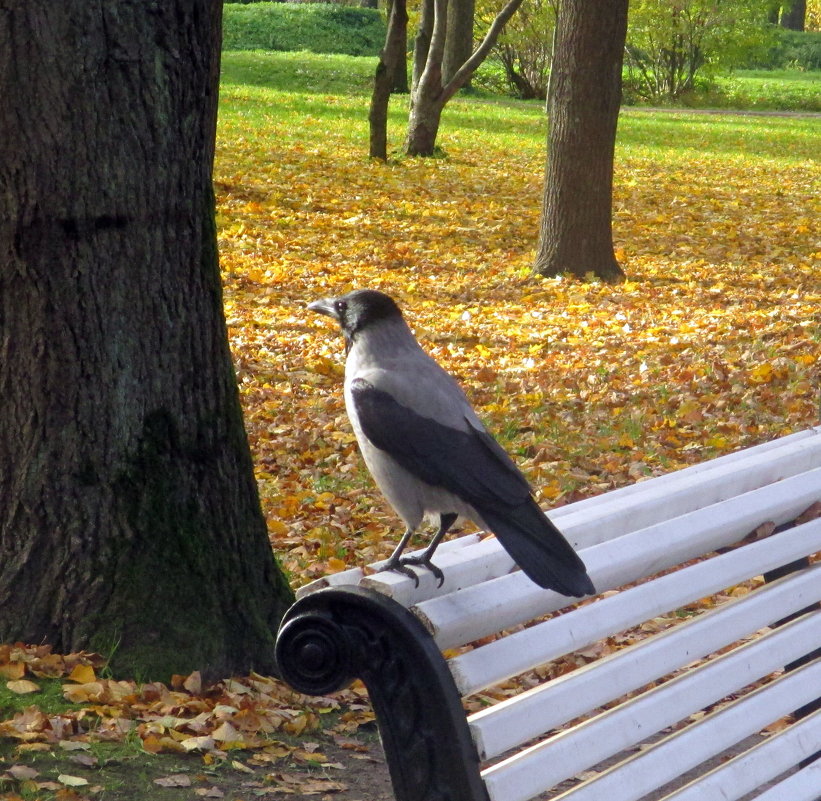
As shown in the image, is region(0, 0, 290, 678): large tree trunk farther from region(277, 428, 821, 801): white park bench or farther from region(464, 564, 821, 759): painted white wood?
region(464, 564, 821, 759): painted white wood

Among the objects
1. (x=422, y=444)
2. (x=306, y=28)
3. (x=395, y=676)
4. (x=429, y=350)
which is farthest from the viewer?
(x=306, y=28)

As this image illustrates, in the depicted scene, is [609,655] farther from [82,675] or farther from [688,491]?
[82,675]

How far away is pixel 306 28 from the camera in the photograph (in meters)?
44.8

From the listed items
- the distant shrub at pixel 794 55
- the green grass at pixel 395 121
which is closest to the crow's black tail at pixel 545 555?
the green grass at pixel 395 121

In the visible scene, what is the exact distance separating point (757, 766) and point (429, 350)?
706 cm

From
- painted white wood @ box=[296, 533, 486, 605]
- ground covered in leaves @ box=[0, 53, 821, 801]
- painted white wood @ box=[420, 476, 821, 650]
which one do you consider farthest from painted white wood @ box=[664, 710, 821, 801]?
ground covered in leaves @ box=[0, 53, 821, 801]

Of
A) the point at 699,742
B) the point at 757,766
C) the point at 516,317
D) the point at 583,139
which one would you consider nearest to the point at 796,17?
the point at 583,139

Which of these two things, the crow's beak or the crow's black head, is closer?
the crow's black head

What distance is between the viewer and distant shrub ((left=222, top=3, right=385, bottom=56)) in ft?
143

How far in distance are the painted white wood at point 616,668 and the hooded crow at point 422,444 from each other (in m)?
0.22

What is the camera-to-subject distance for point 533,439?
6.92 m

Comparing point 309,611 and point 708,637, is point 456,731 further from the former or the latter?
point 708,637

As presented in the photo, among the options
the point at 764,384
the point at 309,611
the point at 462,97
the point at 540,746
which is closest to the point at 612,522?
the point at 540,746

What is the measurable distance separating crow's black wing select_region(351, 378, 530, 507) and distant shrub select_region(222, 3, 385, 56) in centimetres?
4166
